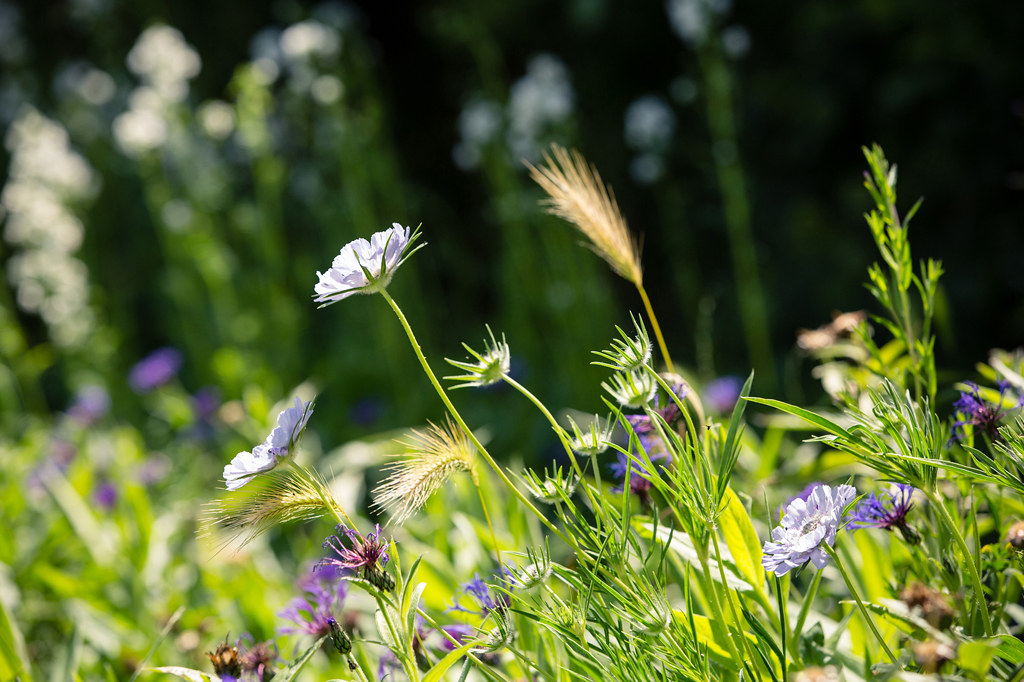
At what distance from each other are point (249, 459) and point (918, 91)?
7.57ft

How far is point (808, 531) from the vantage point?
604 mm

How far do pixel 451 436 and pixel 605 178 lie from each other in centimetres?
278

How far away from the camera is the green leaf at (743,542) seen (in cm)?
78

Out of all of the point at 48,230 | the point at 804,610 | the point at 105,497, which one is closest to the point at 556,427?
the point at 804,610

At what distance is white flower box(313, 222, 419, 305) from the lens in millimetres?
633

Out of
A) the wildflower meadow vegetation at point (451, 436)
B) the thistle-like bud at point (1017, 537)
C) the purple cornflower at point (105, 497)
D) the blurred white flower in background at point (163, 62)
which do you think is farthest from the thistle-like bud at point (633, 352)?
the blurred white flower in background at point (163, 62)

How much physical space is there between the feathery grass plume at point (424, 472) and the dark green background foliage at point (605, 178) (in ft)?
3.43

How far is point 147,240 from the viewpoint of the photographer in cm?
460

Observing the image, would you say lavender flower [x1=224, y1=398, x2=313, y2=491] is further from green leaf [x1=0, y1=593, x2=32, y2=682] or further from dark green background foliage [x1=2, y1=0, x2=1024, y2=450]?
dark green background foliage [x1=2, y1=0, x2=1024, y2=450]

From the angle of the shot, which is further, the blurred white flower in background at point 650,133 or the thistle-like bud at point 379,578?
the blurred white flower in background at point 650,133

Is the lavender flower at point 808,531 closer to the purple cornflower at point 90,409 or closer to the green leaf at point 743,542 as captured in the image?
the green leaf at point 743,542

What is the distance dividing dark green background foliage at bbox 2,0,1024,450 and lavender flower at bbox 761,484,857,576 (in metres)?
1.03

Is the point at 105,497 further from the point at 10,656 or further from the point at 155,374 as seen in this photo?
the point at 10,656

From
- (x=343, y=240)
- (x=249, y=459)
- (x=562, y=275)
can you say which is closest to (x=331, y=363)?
(x=343, y=240)
